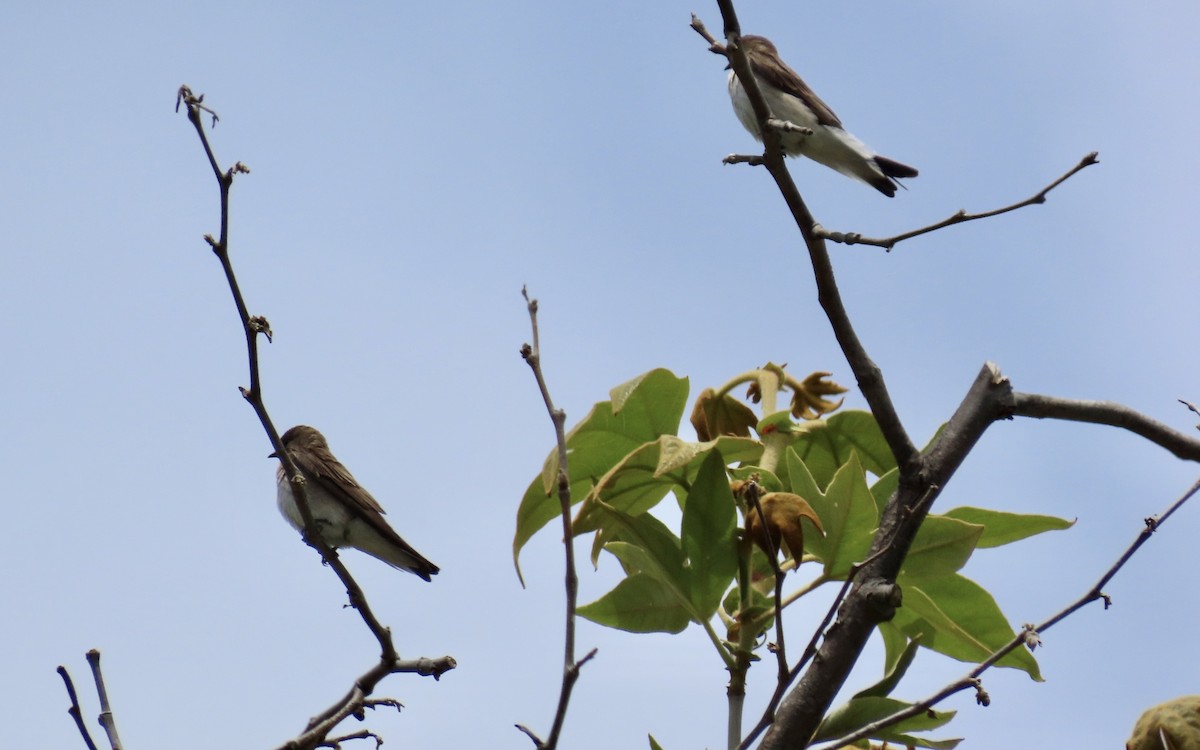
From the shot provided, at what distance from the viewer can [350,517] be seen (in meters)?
7.90

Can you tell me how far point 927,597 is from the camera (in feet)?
8.46

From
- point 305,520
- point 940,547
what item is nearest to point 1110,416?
point 940,547

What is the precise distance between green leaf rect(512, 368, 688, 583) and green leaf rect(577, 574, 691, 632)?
0.83 ft

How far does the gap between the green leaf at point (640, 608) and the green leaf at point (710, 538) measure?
0.07 m

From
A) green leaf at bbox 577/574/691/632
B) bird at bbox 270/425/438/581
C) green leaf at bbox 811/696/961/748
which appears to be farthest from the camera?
bird at bbox 270/425/438/581

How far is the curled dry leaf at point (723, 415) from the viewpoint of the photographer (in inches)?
115

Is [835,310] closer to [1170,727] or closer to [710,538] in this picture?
[710,538]

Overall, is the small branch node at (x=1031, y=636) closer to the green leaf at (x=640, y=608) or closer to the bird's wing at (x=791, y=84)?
the green leaf at (x=640, y=608)


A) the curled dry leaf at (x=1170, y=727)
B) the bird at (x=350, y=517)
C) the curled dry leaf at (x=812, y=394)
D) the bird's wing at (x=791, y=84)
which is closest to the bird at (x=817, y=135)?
the bird's wing at (x=791, y=84)

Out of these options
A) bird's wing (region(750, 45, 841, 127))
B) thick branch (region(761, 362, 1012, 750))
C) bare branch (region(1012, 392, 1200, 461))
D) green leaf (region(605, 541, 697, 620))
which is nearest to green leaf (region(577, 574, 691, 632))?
green leaf (region(605, 541, 697, 620))

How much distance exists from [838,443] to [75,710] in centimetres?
193

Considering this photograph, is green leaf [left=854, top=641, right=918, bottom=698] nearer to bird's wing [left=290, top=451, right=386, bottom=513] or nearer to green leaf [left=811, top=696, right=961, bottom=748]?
green leaf [left=811, top=696, right=961, bottom=748]

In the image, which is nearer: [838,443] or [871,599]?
[871,599]

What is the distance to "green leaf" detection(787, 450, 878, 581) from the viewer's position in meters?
2.50
